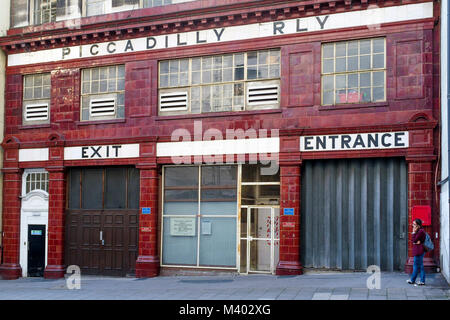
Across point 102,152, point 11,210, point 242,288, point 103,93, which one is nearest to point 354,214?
point 242,288

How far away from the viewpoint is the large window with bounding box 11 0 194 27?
61.8 ft

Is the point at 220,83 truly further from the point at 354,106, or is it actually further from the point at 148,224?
the point at 148,224

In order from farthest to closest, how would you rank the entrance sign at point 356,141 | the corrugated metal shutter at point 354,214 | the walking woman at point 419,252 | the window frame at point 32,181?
the window frame at point 32,181 → the corrugated metal shutter at point 354,214 → the entrance sign at point 356,141 → the walking woman at point 419,252

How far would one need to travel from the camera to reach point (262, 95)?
1705cm

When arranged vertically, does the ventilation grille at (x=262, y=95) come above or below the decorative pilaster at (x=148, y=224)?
above

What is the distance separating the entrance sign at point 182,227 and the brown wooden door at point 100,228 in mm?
1218

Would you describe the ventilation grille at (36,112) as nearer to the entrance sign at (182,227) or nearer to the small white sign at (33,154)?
the small white sign at (33,154)

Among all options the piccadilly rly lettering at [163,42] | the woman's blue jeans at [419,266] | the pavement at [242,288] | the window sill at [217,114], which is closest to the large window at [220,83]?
the window sill at [217,114]

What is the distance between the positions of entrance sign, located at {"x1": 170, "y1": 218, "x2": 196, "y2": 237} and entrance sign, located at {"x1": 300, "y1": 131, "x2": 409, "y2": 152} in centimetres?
424

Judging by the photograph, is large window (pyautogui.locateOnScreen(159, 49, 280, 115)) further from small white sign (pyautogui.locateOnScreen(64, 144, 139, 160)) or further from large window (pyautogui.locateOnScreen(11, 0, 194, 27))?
large window (pyautogui.locateOnScreen(11, 0, 194, 27))

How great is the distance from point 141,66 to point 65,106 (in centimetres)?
313

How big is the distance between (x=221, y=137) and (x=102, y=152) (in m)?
4.19

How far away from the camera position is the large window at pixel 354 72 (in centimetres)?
1574
